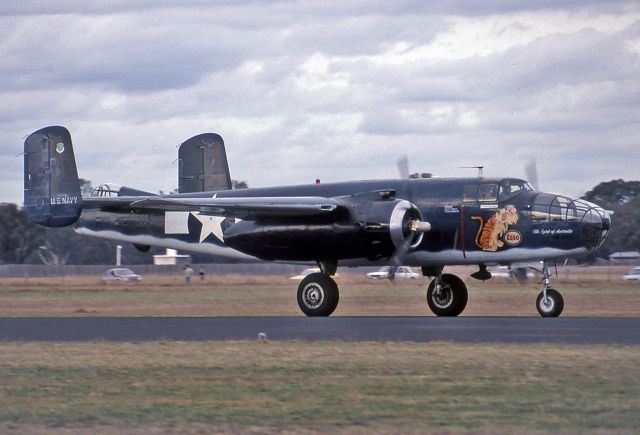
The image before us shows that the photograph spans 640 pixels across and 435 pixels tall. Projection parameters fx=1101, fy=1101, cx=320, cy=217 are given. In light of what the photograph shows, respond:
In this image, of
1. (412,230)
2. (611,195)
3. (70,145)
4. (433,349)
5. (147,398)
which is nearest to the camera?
(147,398)

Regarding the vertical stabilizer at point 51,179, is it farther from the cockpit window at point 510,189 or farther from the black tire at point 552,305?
the black tire at point 552,305

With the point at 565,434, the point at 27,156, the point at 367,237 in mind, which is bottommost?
the point at 565,434

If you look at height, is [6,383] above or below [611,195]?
below

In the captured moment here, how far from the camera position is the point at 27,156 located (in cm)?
3209

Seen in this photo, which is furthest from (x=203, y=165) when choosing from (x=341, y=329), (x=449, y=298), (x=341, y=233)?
(x=341, y=329)

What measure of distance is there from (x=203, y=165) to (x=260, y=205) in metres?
8.25

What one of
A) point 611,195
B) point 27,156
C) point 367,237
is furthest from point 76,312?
point 611,195

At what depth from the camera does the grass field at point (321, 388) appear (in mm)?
11781

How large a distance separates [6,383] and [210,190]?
66.0ft

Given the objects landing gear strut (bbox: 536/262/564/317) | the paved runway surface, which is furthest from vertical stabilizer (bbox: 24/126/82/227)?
landing gear strut (bbox: 536/262/564/317)

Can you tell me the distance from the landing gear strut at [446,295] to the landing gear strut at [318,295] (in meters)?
2.69

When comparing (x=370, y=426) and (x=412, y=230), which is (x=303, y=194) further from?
(x=370, y=426)

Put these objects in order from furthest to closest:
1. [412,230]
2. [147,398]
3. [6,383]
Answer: [412,230]
[6,383]
[147,398]

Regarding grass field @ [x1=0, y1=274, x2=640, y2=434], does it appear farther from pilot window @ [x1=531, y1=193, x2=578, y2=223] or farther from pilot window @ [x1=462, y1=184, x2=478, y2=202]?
pilot window @ [x1=462, y1=184, x2=478, y2=202]
